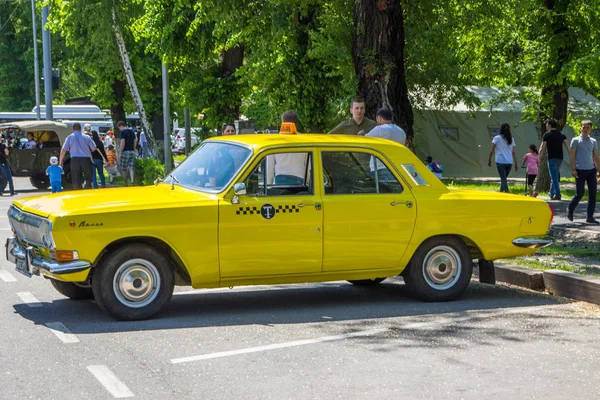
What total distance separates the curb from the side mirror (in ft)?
12.0

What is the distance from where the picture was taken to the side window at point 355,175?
31.9ft

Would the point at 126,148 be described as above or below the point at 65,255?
above

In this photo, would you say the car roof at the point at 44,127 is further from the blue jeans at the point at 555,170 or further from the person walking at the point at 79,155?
the blue jeans at the point at 555,170

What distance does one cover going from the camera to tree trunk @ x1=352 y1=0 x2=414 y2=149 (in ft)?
50.5

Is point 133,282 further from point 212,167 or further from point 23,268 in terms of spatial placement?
point 212,167

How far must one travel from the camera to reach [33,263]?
898 cm

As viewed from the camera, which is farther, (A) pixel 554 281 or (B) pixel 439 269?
(A) pixel 554 281

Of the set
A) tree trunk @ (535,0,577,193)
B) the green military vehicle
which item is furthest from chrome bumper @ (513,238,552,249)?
the green military vehicle

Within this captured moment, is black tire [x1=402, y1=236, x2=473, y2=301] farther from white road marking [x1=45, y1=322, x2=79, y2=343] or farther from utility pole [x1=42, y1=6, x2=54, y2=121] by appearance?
utility pole [x1=42, y1=6, x2=54, y2=121]

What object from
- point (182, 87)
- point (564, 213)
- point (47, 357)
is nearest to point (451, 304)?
point (47, 357)

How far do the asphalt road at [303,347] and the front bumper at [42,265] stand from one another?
0.42 metres

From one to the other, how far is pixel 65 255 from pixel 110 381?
7.06 feet

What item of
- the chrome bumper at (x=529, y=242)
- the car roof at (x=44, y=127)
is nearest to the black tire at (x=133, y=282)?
the chrome bumper at (x=529, y=242)

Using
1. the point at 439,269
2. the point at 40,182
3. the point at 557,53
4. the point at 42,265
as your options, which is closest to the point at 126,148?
the point at 40,182
